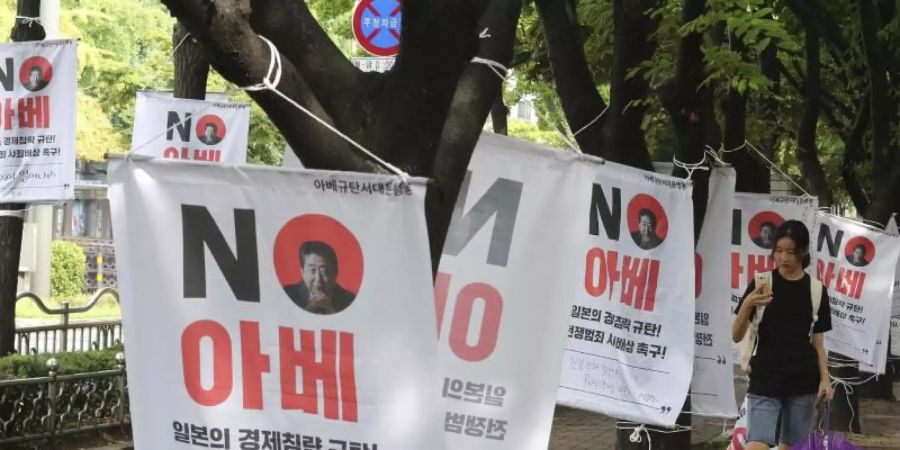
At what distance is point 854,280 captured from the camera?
1184cm

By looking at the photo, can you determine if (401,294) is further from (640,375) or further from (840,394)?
(840,394)

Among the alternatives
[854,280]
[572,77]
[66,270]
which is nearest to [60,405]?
[572,77]

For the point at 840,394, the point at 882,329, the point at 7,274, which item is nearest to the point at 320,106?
the point at 7,274

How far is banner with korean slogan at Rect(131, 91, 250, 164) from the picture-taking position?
12348mm

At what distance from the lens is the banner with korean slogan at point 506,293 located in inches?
197

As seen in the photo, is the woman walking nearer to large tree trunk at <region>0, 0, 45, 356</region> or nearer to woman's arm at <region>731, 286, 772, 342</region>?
woman's arm at <region>731, 286, 772, 342</region>

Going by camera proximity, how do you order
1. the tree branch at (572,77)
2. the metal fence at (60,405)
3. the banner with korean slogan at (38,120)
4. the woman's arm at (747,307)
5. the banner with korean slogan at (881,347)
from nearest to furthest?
the woman's arm at (747,307)
the tree branch at (572,77)
the metal fence at (60,405)
the banner with korean slogan at (38,120)
the banner with korean slogan at (881,347)

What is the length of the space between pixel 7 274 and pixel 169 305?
760cm

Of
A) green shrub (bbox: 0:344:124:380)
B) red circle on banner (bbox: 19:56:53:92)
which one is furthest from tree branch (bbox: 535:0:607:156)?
green shrub (bbox: 0:344:124:380)

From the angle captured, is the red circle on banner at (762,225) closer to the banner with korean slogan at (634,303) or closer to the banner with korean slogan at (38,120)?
the banner with korean slogan at (634,303)

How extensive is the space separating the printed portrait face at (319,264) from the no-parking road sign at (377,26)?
6.84m

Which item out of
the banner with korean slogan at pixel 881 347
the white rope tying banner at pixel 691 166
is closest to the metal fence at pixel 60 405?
the white rope tying banner at pixel 691 166

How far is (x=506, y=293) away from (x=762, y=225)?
5.76 meters

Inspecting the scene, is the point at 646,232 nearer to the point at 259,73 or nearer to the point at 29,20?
the point at 259,73
